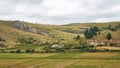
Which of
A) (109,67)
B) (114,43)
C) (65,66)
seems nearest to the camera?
(109,67)

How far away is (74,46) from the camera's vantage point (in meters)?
196

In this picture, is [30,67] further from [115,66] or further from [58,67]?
[115,66]

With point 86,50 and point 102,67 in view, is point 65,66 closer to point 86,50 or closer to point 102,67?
point 102,67

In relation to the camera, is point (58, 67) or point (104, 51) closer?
point (58, 67)

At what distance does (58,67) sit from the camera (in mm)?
106938

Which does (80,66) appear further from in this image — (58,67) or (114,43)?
(114,43)

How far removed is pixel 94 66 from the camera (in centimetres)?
10744

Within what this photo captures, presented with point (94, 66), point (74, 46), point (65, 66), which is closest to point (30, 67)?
point (65, 66)

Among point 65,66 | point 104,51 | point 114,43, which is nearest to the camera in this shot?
point 65,66

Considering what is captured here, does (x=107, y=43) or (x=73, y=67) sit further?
(x=107, y=43)

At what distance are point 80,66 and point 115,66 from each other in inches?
583

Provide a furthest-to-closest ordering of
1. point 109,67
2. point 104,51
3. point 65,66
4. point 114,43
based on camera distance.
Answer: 1. point 114,43
2. point 104,51
3. point 65,66
4. point 109,67

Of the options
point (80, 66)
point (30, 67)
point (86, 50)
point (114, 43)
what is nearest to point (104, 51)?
point (86, 50)

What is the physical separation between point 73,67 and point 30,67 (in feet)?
60.2
